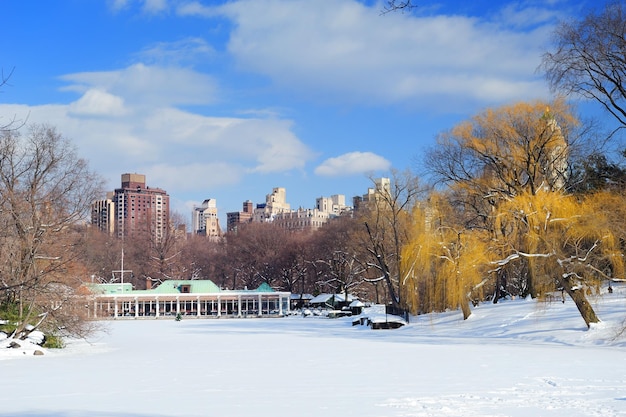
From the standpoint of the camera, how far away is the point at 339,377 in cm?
1628

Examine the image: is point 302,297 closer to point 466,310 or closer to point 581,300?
point 466,310

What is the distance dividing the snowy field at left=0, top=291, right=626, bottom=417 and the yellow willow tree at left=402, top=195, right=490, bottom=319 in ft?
9.37

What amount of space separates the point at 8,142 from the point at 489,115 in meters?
22.9

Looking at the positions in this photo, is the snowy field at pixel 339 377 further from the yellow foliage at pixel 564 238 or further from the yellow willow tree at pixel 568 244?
the yellow foliage at pixel 564 238

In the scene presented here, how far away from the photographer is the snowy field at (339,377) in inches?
465

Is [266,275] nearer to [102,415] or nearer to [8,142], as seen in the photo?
[8,142]

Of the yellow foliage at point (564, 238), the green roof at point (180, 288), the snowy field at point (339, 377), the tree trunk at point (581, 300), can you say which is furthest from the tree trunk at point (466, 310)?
the green roof at point (180, 288)

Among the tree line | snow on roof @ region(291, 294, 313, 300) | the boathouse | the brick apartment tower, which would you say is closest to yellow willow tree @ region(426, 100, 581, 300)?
the tree line

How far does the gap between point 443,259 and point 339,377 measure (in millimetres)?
19201

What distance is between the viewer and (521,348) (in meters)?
23.8

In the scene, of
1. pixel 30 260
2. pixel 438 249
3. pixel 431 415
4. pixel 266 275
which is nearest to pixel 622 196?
pixel 438 249

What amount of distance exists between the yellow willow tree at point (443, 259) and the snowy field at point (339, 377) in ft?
9.37

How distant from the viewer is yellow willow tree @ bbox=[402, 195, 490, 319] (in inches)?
1228

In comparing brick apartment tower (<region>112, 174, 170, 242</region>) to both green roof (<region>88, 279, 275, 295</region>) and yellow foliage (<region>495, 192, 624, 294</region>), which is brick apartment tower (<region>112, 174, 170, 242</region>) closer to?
green roof (<region>88, 279, 275, 295</region>)
